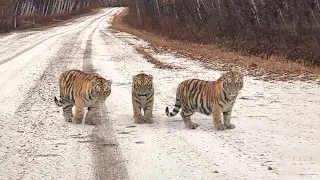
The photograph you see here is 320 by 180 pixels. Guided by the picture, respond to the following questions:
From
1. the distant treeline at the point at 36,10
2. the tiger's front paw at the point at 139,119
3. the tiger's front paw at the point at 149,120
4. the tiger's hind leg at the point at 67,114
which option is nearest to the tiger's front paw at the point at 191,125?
the tiger's front paw at the point at 149,120

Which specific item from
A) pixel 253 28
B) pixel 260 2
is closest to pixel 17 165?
pixel 253 28

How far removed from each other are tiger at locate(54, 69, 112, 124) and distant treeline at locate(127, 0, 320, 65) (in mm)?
11119

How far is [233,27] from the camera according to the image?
28.0 m

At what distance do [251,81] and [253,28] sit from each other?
13.2 metres

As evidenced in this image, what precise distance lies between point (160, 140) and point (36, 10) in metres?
83.0

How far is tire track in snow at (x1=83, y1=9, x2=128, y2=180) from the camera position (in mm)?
5887

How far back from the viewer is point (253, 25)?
27.1m

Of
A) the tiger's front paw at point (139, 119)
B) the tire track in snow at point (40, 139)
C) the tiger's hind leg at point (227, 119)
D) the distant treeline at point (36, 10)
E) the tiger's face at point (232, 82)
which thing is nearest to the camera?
the tire track in snow at point (40, 139)

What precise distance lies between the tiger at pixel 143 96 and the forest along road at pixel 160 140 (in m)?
0.17

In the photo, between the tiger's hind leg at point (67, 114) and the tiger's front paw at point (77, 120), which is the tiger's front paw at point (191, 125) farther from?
the tiger's hind leg at point (67, 114)

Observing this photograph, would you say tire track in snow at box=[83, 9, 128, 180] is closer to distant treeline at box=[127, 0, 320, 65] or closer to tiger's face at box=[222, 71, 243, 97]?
tiger's face at box=[222, 71, 243, 97]

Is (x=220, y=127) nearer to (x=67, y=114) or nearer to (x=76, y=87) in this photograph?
(x=76, y=87)

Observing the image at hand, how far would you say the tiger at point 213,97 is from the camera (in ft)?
24.9

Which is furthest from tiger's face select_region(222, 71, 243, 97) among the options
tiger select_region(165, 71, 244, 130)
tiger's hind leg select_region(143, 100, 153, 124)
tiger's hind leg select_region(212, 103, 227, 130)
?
tiger's hind leg select_region(143, 100, 153, 124)
